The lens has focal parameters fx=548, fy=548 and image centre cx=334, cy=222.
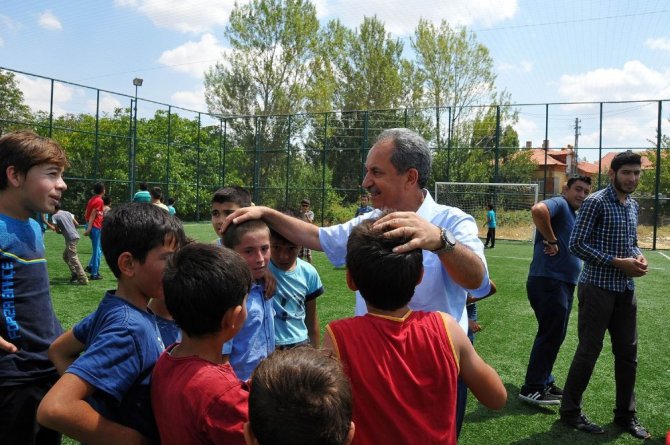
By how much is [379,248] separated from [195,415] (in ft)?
2.57

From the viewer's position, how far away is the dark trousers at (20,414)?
2.56 meters

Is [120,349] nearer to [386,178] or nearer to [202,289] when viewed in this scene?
[202,289]

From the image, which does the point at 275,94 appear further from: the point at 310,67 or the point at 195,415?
the point at 195,415

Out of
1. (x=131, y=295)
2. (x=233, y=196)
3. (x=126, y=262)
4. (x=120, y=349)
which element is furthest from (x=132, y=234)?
(x=233, y=196)

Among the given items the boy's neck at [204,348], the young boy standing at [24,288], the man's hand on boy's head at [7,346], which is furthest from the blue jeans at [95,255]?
the boy's neck at [204,348]

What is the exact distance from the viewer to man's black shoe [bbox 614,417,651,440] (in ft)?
14.4

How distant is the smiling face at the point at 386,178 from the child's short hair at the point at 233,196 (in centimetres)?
122

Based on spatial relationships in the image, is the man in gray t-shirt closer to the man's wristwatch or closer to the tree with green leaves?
the man's wristwatch

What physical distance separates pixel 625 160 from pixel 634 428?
2190 mm

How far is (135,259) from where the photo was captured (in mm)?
2168

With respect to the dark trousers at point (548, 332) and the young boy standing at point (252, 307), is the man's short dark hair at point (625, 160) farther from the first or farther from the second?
the young boy standing at point (252, 307)

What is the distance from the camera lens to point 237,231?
2.79 metres

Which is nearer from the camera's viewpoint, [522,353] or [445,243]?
[445,243]

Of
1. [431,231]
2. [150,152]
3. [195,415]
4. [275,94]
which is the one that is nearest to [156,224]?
[195,415]
